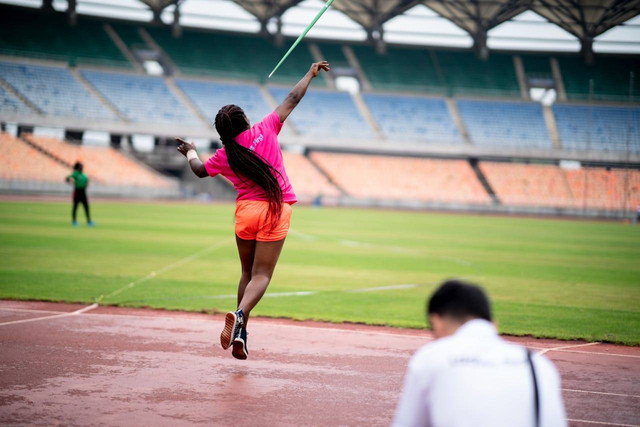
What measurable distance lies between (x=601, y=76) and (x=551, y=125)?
750 cm

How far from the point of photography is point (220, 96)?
60.5m

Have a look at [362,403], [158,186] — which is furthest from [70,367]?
[158,186]

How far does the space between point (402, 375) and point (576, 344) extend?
2.86 meters

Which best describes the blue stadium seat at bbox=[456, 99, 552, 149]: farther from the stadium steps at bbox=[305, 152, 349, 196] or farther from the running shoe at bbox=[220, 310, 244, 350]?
the running shoe at bbox=[220, 310, 244, 350]

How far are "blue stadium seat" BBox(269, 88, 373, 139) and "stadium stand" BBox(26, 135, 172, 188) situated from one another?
13843 millimetres

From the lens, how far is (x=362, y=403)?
5020 millimetres

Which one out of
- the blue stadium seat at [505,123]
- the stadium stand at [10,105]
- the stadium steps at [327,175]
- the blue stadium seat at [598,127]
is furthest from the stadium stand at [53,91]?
the blue stadium seat at [598,127]

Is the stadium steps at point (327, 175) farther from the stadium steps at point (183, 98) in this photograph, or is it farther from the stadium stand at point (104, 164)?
the stadium stand at point (104, 164)

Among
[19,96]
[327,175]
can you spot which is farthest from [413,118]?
[19,96]

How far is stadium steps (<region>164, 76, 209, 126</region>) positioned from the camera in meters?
57.9

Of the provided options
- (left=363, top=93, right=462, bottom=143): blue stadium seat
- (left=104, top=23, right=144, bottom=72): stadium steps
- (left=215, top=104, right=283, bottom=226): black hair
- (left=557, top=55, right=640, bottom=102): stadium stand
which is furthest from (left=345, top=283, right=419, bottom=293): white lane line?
(left=557, top=55, right=640, bottom=102): stadium stand

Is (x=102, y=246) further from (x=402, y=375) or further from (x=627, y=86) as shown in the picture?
(x=627, y=86)

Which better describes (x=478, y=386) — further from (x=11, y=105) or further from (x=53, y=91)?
(x=53, y=91)

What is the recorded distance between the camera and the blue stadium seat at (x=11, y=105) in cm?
5119
